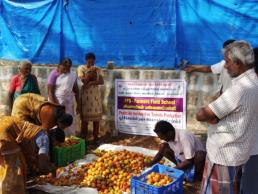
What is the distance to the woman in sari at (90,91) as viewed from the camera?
7387 millimetres

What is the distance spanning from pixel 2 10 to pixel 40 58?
1.84 m

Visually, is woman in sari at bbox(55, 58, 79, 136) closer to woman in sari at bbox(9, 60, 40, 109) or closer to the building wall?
woman in sari at bbox(9, 60, 40, 109)

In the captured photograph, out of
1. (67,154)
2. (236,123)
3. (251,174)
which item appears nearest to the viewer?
(236,123)

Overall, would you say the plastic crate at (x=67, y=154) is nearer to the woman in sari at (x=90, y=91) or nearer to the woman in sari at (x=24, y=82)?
the woman in sari at (x=90, y=91)

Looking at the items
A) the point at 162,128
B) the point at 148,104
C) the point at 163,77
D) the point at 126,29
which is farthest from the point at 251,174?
the point at 126,29

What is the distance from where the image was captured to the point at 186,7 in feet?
23.1

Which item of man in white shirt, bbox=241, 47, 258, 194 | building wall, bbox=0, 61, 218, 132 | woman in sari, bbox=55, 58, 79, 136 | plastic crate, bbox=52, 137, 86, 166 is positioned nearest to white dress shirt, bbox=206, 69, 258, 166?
man in white shirt, bbox=241, 47, 258, 194

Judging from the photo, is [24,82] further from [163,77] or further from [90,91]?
[163,77]

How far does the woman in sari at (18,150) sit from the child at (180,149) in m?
1.65

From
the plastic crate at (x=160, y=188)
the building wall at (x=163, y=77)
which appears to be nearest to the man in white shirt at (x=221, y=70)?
the building wall at (x=163, y=77)

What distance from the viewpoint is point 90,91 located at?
7480 millimetres

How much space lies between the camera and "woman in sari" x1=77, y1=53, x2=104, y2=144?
7.39 meters

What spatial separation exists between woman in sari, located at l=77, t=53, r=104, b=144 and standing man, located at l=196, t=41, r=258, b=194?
4381 millimetres

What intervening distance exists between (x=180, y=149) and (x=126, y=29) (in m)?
3.32
